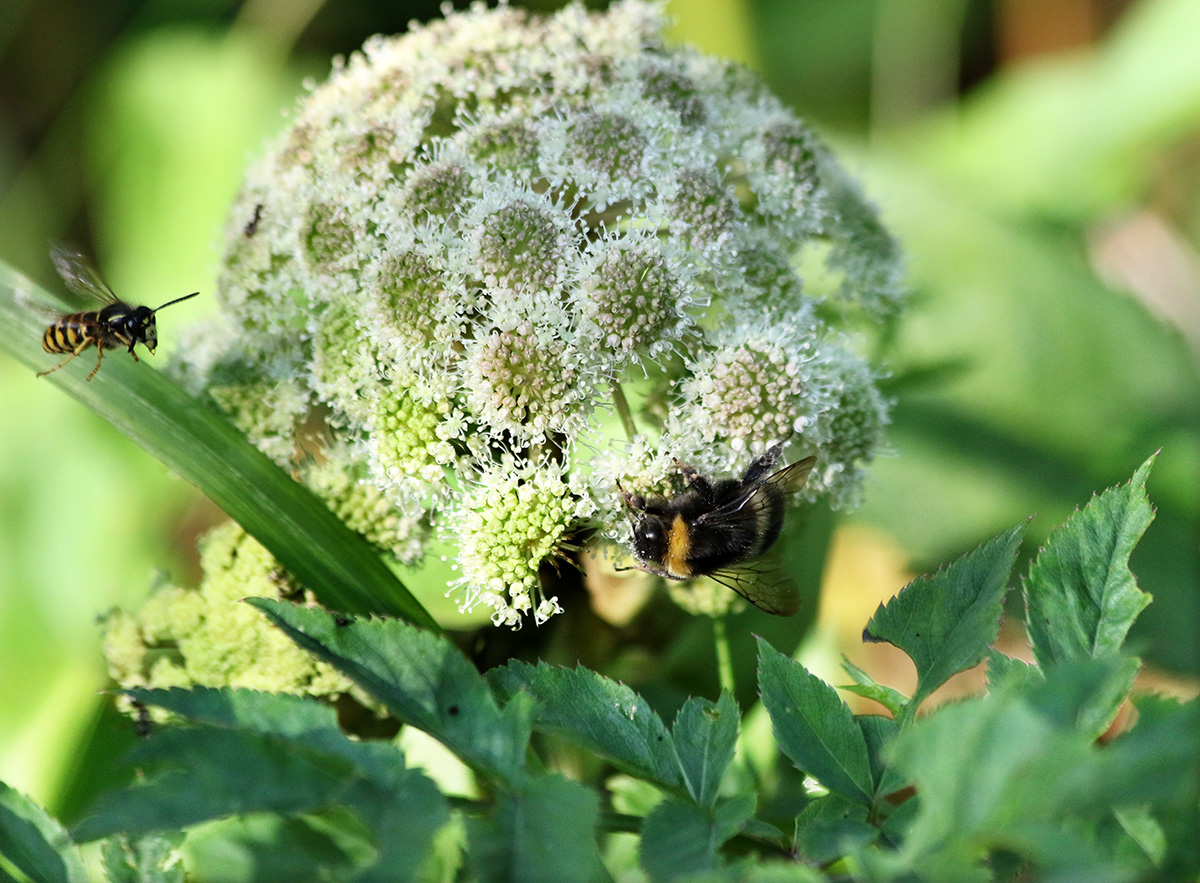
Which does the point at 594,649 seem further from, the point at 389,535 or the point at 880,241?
the point at 880,241

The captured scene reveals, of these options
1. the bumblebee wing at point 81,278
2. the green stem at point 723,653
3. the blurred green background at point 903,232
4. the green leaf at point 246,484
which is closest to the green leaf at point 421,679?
the green leaf at point 246,484

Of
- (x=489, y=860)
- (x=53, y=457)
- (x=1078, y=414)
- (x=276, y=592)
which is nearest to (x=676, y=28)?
(x=1078, y=414)

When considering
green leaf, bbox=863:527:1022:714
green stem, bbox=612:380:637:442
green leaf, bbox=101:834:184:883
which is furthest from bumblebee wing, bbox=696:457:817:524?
green leaf, bbox=101:834:184:883

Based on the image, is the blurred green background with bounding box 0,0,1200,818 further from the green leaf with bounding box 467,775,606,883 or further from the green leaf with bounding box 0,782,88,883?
the green leaf with bounding box 467,775,606,883

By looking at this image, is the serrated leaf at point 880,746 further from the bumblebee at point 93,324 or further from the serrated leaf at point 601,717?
the bumblebee at point 93,324

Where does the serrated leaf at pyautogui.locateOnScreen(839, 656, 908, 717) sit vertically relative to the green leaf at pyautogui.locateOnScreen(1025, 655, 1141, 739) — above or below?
above

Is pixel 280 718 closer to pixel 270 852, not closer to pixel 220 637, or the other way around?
pixel 270 852

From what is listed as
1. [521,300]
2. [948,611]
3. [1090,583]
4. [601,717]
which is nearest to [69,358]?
[521,300]

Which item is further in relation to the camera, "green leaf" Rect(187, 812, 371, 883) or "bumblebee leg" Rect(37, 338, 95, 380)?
"bumblebee leg" Rect(37, 338, 95, 380)
